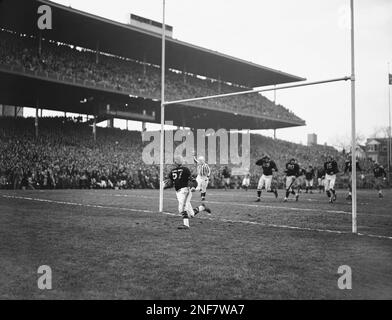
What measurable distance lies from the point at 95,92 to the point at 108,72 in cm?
248

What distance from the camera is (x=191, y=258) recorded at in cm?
664

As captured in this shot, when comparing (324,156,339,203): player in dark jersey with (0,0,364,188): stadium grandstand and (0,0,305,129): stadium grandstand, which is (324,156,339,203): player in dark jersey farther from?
(0,0,305,129): stadium grandstand

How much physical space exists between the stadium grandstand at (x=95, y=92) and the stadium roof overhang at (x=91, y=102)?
0.09 meters

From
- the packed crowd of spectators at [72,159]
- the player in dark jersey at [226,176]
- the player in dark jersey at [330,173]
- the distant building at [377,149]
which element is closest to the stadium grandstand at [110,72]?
the packed crowd of spectators at [72,159]

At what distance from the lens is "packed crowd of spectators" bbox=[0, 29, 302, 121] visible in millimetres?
32375

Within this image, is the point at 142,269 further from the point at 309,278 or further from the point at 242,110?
the point at 242,110

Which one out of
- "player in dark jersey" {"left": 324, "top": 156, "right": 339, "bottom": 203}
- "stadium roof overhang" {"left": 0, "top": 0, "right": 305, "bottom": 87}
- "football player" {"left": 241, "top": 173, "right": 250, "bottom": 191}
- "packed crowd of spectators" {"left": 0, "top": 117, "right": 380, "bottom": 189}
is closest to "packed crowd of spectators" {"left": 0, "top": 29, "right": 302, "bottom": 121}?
"stadium roof overhang" {"left": 0, "top": 0, "right": 305, "bottom": 87}

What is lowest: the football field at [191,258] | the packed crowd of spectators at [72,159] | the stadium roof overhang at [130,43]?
the football field at [191,258]

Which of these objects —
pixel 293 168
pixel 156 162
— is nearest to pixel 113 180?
pixel 156 162

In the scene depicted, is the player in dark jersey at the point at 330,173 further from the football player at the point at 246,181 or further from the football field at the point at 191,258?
the football player at the point at 246,181

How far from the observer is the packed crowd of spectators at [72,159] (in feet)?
86.2

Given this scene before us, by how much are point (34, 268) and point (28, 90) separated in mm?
31271

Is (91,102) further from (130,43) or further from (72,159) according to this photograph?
(72,159)

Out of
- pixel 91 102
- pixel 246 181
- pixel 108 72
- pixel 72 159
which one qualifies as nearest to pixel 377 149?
pixel 246 181
